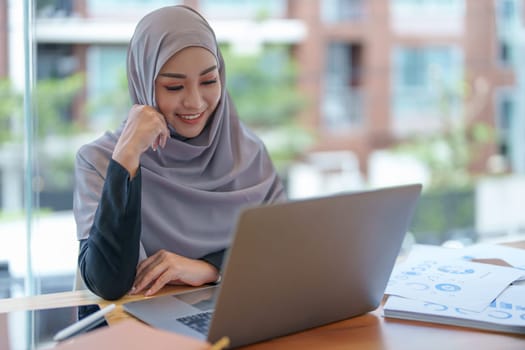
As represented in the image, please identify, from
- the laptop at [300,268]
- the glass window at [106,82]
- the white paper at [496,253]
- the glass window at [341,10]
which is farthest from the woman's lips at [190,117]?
the glass window at [341,10]

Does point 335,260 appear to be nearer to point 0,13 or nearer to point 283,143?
point 0,13

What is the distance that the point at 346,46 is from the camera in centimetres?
642

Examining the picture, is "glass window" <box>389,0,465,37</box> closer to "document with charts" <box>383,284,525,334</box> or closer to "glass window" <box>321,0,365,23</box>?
"glass window" <box>321,0,365,23</box>

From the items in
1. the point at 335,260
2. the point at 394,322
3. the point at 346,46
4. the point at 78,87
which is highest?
the point at 346,46

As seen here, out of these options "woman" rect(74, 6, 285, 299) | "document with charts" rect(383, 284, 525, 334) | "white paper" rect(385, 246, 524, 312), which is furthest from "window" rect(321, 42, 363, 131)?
"document with charts" rect(383, 284, 525, 334)

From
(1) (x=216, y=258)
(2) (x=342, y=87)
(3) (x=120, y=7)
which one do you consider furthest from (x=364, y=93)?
(1) (x=216, y=258)

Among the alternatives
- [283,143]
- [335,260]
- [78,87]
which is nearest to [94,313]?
[335,260]

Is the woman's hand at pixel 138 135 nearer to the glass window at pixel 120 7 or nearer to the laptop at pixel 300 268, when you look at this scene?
the laptop at pixel 300 268

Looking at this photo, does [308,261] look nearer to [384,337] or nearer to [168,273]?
[384,337]

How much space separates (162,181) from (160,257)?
0.20 metres

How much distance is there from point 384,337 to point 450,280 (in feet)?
0.82

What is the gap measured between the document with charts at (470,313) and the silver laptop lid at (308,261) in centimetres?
5

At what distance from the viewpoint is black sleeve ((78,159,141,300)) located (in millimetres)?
1233

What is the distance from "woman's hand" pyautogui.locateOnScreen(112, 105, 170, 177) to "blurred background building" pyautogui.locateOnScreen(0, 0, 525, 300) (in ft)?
13.2
